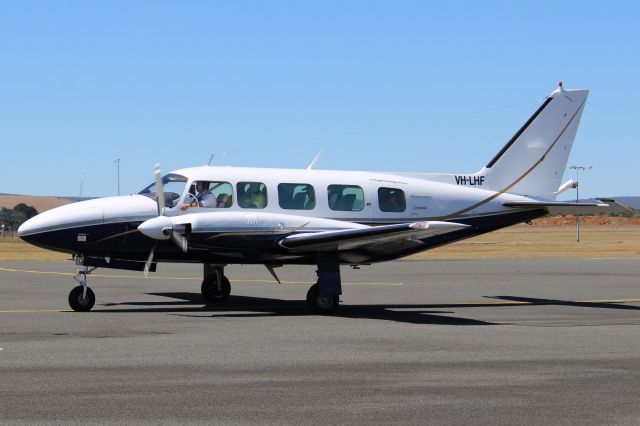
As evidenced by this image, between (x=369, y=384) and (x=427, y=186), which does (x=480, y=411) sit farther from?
(x=427, y=186)

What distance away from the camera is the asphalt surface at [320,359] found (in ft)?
30.0

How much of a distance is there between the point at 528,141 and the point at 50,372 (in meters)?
16.6

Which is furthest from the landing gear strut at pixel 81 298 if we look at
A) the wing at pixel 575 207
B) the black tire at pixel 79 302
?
the wing at pixel 575 207

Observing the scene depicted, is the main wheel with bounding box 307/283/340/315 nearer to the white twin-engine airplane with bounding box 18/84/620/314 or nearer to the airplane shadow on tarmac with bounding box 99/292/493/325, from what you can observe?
the white twin-engine airplane with bounding box 18/84/620/314

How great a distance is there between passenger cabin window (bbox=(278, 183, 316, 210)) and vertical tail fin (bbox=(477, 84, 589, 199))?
5372 millimetres

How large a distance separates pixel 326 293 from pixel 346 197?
2.88 m

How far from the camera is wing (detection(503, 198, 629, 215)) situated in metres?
22.5

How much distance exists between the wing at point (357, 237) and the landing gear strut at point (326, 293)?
59 cm

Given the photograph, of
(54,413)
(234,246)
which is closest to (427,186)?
(234,246)

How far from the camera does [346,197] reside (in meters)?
22.1

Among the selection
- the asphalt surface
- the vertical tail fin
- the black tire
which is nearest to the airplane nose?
the black tire

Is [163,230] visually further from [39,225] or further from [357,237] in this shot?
[357,237]

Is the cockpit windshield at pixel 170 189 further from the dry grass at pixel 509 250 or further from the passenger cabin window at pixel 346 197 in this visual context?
the dry grass at pixel 509 250

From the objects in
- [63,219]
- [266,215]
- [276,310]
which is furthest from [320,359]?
[63,219]
